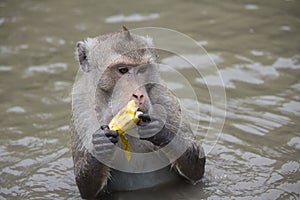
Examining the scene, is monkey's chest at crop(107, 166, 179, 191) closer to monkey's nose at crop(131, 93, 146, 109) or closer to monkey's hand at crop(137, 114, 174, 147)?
monkey's hand at crop(137, 114, 174, 147)

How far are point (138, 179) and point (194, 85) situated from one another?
8.85 feet

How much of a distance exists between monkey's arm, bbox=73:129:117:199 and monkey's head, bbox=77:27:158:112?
1.18ft

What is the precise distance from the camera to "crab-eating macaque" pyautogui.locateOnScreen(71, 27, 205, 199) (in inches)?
207

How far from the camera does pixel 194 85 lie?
27.6ft

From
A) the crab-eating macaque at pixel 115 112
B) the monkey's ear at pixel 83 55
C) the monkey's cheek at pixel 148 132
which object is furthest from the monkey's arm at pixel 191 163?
the monkey's ear at pixel 83 55

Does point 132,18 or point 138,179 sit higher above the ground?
point 132,18

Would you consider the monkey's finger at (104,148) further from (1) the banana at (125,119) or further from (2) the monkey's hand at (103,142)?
(1) the banana at (125,119)

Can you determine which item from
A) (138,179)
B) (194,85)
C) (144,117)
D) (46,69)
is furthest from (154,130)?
(46,69)

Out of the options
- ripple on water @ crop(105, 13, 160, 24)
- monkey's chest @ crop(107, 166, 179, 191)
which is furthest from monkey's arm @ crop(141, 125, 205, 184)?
ripple on water @ crop(105, 13, 160, 24)

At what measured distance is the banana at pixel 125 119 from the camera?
4.92 metres

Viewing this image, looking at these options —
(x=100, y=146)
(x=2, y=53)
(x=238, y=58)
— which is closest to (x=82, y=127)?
(x=100, y=146)

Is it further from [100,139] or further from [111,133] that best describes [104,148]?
[111,133]

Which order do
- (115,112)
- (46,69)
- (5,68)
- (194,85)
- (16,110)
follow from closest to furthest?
(115,112) < (16,110) < (194,85) < (46,69) < (5,68)

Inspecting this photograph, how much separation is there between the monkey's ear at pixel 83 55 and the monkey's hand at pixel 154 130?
935 mm
